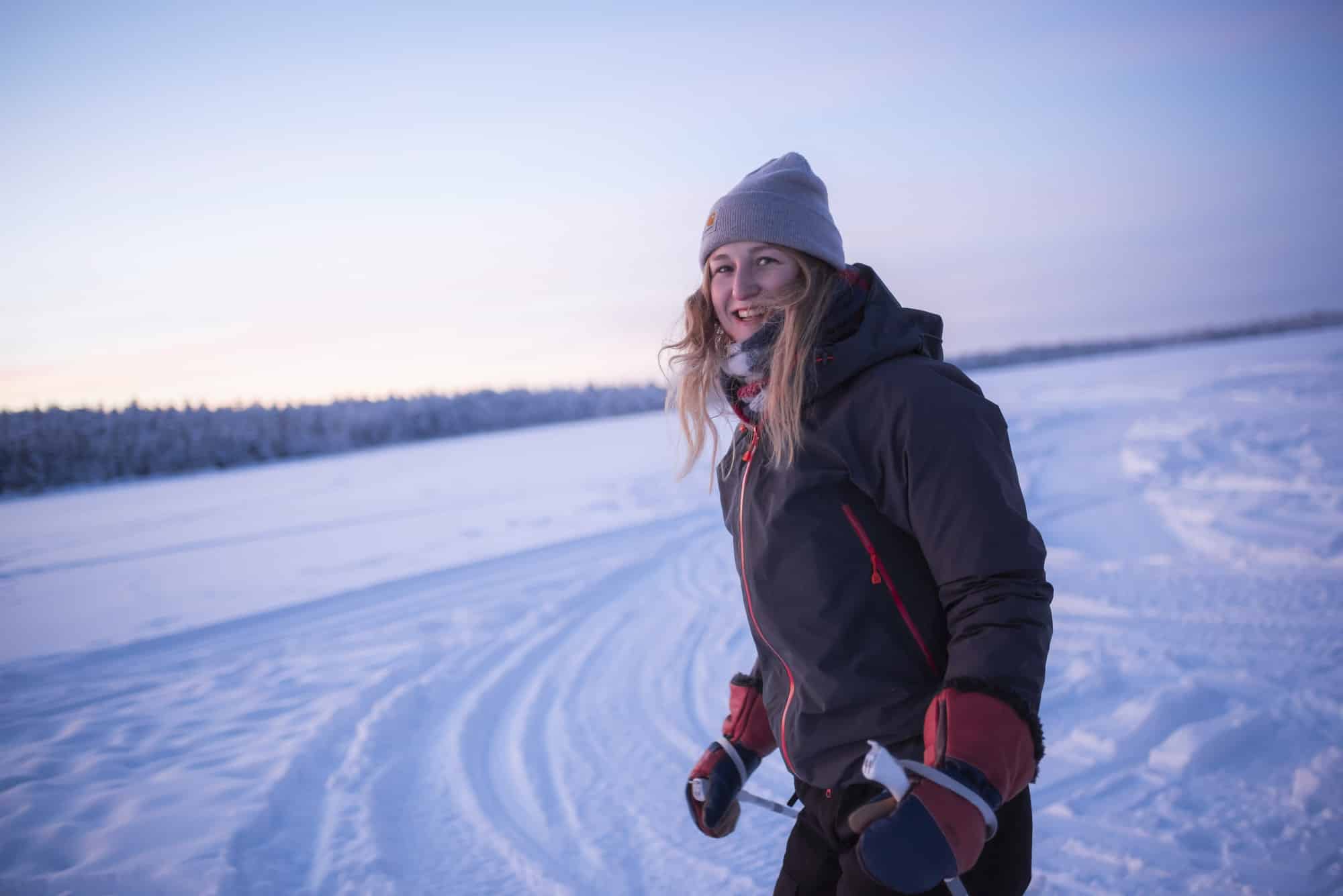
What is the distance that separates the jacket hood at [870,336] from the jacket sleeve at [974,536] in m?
0.09

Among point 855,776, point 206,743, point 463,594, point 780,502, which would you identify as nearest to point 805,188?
point 780,502

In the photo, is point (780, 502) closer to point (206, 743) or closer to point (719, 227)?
point (719, 227)

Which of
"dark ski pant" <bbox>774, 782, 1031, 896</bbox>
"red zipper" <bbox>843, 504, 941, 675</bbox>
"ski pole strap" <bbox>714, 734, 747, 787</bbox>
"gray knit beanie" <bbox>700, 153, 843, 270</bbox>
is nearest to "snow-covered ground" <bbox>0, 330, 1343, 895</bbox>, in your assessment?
"ski pole strap" <bbox>714, 734, 747, 787</bbox>

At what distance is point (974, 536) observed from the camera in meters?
1.14

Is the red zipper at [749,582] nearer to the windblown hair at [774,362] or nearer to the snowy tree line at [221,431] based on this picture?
the windblown hair at [774,362]

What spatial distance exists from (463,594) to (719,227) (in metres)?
4.61

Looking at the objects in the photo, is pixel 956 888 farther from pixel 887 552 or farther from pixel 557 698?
pixel 557 698

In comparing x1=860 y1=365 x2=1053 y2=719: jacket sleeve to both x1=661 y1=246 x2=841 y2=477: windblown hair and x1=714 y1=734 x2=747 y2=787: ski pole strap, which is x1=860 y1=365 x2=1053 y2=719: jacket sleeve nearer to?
x1=661 y1=246 x2=841 y2=477: windblown hair

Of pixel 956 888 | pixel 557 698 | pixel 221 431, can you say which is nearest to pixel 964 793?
pixel 956 888

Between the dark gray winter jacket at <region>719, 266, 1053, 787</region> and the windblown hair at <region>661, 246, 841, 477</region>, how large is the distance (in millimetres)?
35

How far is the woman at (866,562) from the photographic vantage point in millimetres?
1122

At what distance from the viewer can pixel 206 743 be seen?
3.59 meters

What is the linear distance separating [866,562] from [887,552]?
0.04 metres

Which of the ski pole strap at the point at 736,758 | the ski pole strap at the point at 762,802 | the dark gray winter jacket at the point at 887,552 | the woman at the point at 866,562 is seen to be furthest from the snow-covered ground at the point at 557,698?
the dark gray winter jacket at the point at 887,552
